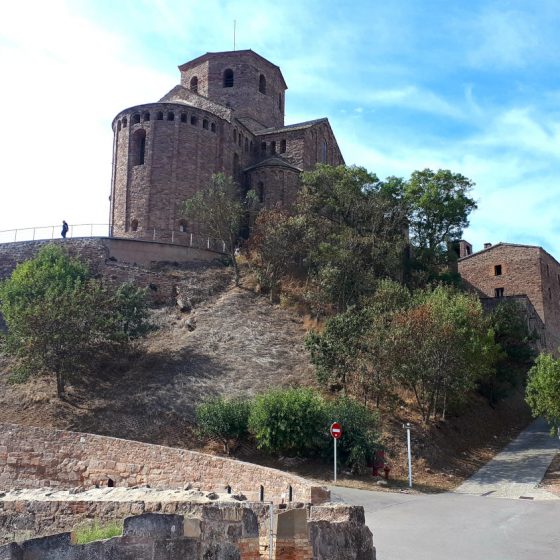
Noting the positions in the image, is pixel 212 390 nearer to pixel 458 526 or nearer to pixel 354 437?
pixel 354 437

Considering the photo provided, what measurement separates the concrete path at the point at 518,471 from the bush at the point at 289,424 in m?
4.58

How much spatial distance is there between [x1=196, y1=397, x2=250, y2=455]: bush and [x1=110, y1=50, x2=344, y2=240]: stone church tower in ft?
64.4

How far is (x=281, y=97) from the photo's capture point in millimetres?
Result: 52625

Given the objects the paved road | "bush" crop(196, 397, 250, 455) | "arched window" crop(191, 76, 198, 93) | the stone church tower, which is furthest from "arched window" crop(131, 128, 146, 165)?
the paved road

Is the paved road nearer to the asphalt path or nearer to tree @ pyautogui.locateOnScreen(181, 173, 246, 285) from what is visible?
the asphalt path

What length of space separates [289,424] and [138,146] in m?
27.6

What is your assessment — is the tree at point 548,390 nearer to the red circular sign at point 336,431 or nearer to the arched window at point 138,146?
the red circular sign at point 336,431

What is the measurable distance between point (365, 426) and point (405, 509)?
17.1 feet

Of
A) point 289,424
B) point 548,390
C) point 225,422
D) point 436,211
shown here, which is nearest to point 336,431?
point 289,424

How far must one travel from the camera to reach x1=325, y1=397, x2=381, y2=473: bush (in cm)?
2014

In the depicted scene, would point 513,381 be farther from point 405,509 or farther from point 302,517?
point 302,517

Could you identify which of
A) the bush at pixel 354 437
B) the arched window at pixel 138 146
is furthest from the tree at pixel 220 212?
the bush at pixel 354 437

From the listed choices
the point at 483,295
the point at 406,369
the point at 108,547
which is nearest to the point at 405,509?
the point at 406,369

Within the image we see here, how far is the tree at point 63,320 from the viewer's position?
25.5m
